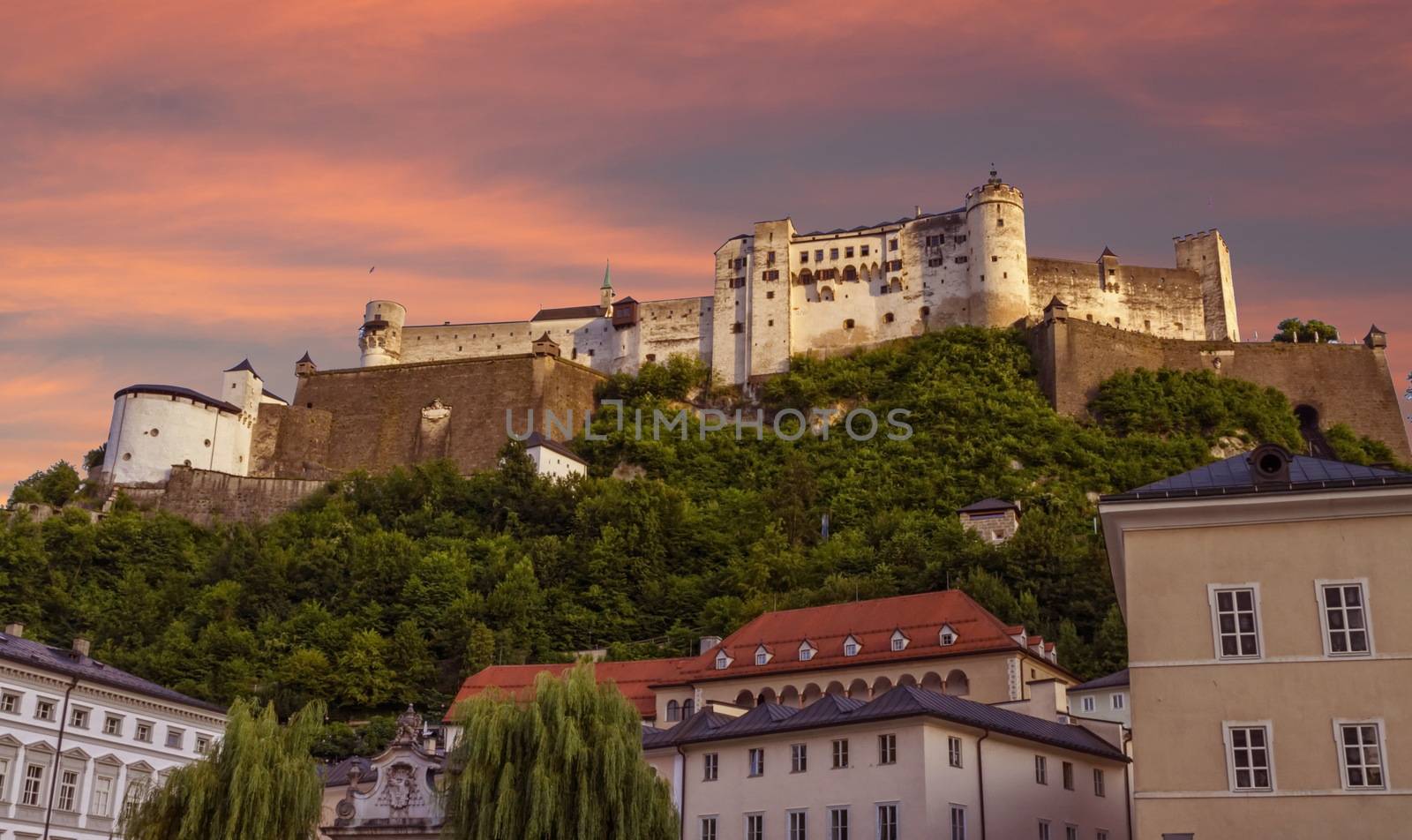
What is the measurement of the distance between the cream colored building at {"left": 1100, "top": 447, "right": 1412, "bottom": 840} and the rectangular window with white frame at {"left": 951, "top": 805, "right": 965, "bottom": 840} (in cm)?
1092

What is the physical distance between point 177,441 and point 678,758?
Result: 54612 mm

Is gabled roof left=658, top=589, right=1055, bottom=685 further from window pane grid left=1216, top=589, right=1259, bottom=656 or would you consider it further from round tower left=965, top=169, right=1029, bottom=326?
round tower left=965, top=169, right=1029, bottom=326

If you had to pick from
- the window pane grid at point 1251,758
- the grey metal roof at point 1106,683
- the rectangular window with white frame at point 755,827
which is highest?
the grey metal roof at point 1106,683

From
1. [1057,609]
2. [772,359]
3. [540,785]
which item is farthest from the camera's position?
[772,359]

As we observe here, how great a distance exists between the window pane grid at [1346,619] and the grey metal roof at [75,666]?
34019mm

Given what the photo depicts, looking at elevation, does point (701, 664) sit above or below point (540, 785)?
above

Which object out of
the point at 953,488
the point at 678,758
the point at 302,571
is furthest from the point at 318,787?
the point at 953,488

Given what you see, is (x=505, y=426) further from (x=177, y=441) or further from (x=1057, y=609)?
(x=1057, y=609)

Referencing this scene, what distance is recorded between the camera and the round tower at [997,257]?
8944cm

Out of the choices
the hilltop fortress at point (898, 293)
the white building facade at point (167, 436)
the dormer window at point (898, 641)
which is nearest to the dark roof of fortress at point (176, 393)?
the white building facade at point (167, 436)

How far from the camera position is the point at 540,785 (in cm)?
2977

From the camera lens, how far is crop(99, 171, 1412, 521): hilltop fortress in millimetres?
84812

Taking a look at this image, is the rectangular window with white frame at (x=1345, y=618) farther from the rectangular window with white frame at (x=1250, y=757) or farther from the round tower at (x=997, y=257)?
the round tower at (x=997, y=257)

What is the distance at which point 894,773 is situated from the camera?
115ft
